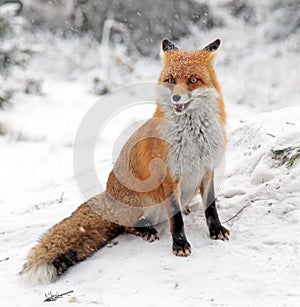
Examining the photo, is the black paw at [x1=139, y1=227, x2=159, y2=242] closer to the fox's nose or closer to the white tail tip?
the white tail tip

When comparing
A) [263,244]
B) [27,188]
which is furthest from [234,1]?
[263,244]

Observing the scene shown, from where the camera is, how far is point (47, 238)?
3834 millimetres

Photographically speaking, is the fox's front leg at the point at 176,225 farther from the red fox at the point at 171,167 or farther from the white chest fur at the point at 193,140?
the white chest fur at the point at 193,140

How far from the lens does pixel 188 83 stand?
3527 mm

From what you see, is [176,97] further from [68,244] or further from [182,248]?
[68,244]

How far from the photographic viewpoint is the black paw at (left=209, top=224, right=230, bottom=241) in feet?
12.3

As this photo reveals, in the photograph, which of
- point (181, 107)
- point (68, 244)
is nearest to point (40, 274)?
point (68, 244)

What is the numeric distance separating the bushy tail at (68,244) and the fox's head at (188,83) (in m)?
1.28

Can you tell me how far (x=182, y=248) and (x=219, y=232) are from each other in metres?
0.39

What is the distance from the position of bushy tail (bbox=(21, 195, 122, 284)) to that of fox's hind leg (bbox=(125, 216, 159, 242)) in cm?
16

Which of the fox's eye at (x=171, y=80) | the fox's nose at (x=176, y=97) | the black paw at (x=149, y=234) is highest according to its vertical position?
the fox's eye at (x=171, y=80)

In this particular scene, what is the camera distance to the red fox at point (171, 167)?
3584 mm

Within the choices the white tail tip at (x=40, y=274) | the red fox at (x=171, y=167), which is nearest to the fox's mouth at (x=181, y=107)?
the red fox at (x=171, y=167)

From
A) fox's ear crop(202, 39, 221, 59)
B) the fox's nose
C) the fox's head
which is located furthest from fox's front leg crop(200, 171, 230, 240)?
fox's ear crop(202, 39, 221, 59)
